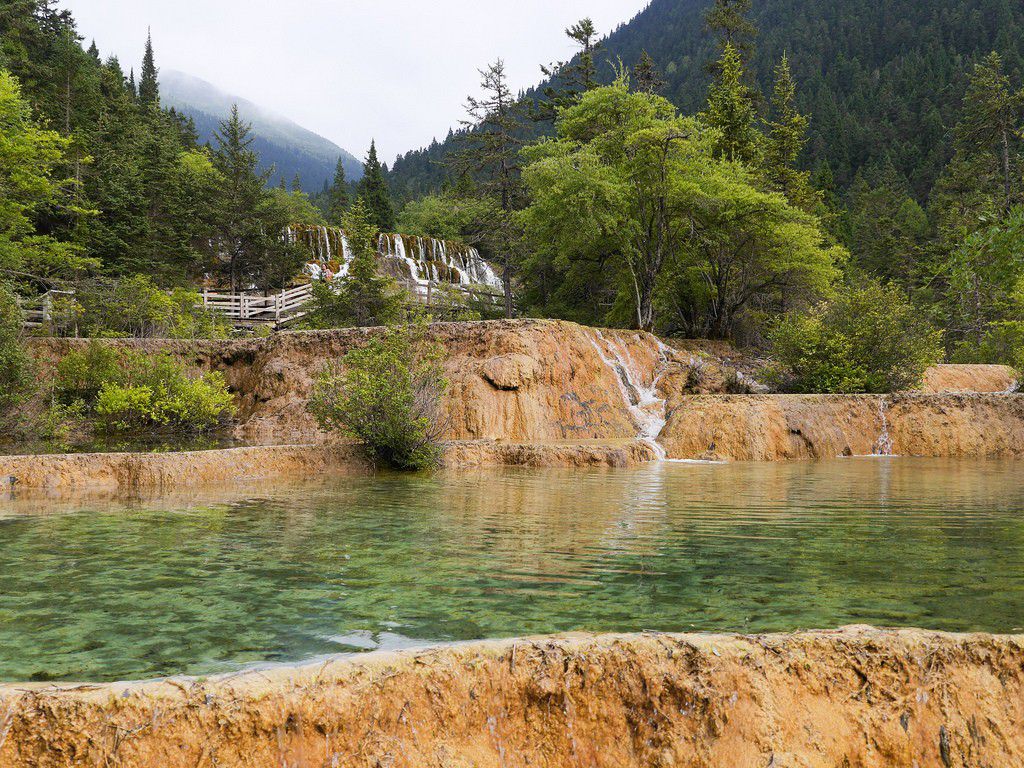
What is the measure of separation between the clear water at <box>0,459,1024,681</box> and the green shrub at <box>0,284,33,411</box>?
28.9 feet

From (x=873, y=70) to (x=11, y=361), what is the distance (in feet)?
412

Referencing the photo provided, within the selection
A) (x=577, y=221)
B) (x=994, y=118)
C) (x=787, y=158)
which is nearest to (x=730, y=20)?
(x=787, y=158)

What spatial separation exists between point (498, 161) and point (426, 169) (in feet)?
376

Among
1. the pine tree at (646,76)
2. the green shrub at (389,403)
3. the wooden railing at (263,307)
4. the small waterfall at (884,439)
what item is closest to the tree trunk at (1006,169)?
the pine tree at (646,76)

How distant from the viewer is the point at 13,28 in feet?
139

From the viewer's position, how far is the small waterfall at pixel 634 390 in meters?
20.9

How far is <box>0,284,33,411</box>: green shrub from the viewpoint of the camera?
16500mm

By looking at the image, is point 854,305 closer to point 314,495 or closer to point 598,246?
point 598,246

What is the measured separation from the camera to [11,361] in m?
16.7

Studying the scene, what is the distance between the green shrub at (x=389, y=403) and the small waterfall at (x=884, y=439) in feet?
39.0

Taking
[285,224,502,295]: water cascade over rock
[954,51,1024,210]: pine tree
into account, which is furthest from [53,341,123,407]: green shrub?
[954,51,1024,210]: pine tree

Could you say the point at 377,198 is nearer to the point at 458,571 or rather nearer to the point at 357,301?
the point at 357,301

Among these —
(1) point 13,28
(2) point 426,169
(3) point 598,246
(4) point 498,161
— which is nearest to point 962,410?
(3) point 598,246

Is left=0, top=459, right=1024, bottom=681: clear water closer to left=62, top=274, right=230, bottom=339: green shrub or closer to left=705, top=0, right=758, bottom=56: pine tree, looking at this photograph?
left=62, top=274, right=230, bottom=339: green shrub
